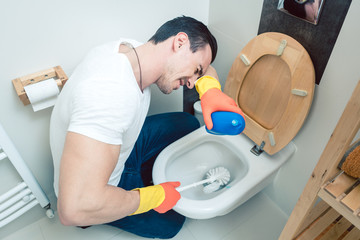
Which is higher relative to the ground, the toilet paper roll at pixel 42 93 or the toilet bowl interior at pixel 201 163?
the toilet paper roll at pixel 42 93

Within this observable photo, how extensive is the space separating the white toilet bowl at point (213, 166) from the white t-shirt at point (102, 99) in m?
0.32

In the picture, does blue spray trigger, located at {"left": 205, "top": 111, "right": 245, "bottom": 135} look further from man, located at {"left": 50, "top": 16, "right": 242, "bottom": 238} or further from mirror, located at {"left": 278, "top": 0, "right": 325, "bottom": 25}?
mirror, located at {"left": 278, "top": 0, "right": 325, "bottom": 25}

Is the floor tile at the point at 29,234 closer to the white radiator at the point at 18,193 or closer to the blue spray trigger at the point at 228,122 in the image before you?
the white radiator at the point at 18,193

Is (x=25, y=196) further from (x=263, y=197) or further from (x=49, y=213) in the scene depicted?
(x=263, y=197)

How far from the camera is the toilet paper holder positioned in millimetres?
879

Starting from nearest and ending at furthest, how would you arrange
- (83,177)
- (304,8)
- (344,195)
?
(344,195)
(83,177)
(304,8)

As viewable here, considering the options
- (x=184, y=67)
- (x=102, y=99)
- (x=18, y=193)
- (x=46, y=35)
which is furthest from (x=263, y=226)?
(x=46, y=35)

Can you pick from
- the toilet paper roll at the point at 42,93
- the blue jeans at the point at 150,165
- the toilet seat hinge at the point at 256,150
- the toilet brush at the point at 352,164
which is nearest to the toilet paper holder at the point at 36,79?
the toilet paper roll at the point at 42,93

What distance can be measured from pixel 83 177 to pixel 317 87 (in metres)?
0.77

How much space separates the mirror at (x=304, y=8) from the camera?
0.76 meters

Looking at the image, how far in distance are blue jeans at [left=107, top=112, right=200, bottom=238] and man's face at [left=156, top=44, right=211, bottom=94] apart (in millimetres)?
390

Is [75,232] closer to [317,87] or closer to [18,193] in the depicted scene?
[18,193]

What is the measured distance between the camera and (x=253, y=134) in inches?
41.6

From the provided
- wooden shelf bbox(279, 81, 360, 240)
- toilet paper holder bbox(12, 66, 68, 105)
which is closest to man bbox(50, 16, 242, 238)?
toilet paper holder bbox(12, 66, 68, 105)
